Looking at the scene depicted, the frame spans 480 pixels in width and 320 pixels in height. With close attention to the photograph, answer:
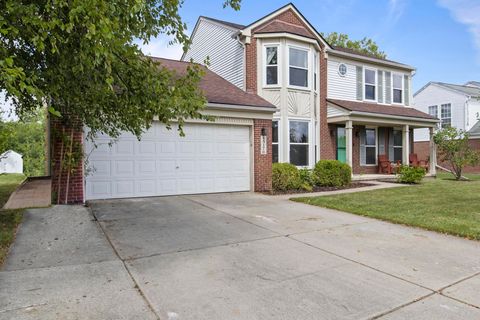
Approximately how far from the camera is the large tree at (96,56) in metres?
3.66

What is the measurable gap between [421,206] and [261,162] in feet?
16.5

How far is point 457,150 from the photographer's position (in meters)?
16.9

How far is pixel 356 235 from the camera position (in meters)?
6.39

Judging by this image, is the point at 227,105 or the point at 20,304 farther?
the point at 227,105

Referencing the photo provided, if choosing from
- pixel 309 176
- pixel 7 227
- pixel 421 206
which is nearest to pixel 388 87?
pixel 309 176

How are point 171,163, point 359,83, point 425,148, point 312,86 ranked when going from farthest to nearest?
point 425,148
point 359,83
point 312,86
point 171,163

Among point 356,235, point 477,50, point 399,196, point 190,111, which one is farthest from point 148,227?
point 477,50

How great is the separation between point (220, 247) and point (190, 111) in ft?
7.17

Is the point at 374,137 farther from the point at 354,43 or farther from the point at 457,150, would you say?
the point at 354,43

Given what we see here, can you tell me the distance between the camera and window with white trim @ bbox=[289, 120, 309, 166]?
47.3ft

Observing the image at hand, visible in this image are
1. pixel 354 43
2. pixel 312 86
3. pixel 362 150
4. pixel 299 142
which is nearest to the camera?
pixel 299 142

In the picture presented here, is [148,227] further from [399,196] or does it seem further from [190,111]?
[399,196]

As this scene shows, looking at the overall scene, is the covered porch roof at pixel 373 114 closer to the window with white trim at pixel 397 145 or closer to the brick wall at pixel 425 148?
the window with white trim at pixel 397 145

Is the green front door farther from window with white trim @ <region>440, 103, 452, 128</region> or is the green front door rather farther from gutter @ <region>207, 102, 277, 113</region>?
window with white trim @ <region>440, 103, 452, 128</region>
